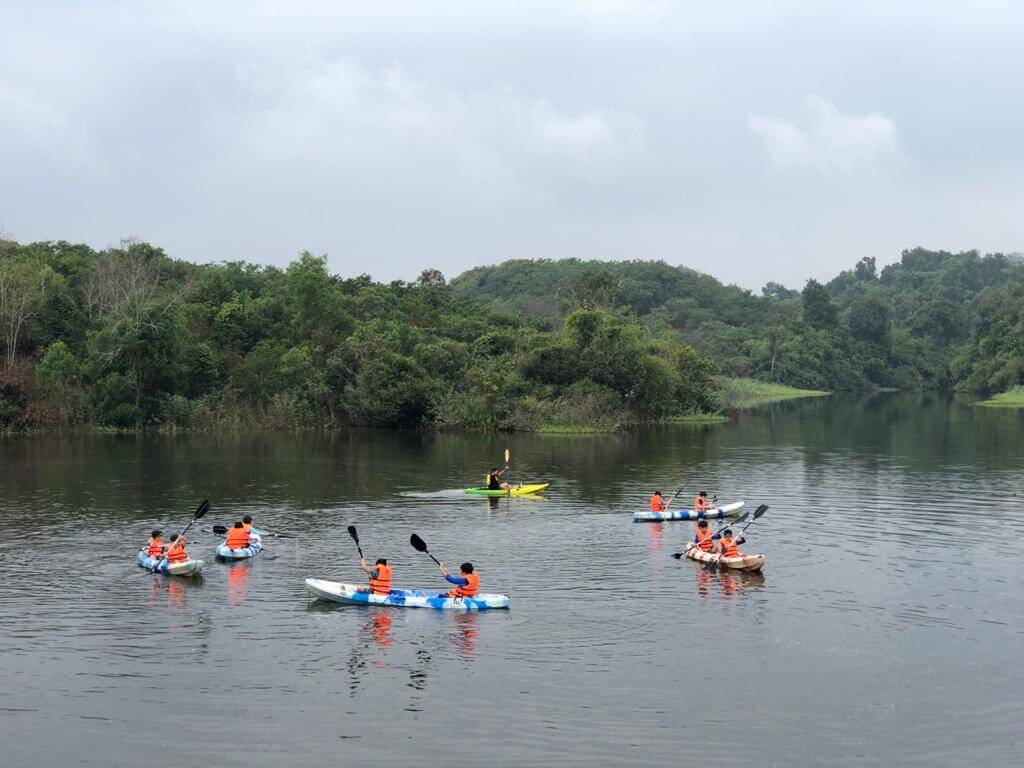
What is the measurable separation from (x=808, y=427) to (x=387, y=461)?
41.6 meters

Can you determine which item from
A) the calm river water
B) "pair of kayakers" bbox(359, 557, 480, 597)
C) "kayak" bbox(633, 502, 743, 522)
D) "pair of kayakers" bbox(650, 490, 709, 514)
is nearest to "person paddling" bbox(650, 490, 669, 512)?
"pair of kayakers" bbox(650, 490, 709, 514)

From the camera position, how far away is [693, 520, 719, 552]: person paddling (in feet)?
102

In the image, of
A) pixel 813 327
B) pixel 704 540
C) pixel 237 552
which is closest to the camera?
pixel 237 552

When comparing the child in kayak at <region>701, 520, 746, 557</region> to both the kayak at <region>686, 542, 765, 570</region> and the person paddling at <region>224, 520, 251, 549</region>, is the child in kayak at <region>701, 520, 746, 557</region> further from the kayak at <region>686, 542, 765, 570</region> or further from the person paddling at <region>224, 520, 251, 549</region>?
the person paddling at <region>224, 520, 251, 549</region>

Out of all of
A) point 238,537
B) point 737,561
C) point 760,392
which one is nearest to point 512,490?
point 238,537

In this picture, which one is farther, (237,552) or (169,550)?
(237,552)

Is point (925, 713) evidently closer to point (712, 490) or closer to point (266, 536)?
point (266, 536)

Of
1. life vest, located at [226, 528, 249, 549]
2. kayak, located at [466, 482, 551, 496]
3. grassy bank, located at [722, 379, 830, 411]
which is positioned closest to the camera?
life vest, located at [226, 528, 249, 549]

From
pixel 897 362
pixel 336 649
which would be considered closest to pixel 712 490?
pixel 336 649

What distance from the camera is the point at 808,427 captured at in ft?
280

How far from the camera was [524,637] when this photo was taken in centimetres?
2327

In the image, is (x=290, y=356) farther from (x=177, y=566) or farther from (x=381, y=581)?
(x=381, y=581)

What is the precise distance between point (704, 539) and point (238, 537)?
14170 mm

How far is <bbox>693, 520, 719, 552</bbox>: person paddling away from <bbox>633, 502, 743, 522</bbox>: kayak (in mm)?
6081
